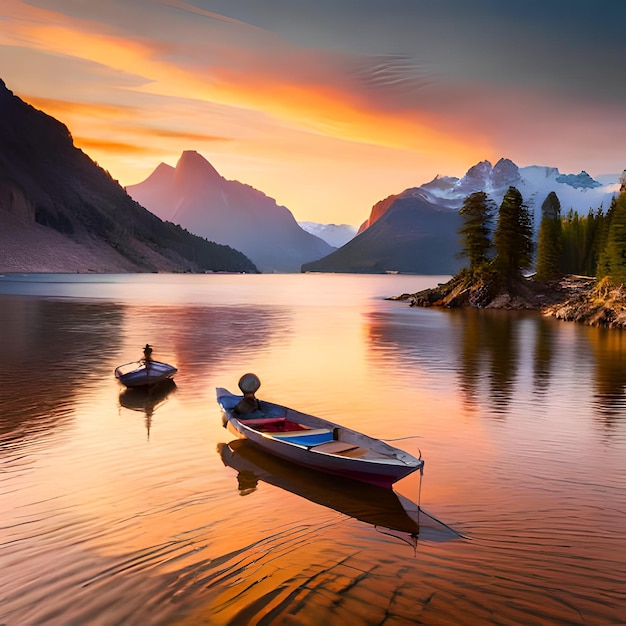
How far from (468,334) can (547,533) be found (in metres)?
55.7

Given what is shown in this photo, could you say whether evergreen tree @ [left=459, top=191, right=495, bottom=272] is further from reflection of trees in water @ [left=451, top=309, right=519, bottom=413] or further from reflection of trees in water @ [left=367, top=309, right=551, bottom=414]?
reflection of trees in water @ [left=451, top=309, right=519, bottom=413]

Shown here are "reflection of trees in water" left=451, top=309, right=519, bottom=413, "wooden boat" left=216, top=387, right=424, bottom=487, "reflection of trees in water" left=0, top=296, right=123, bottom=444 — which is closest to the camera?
"wooden boat" left=216, top=387, right=424, bottom=487

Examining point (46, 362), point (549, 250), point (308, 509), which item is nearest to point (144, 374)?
point (46, 362)

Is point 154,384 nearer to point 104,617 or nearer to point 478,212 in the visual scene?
point 104,617

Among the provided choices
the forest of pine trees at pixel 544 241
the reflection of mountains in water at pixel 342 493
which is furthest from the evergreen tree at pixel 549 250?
the reflection of mountains in water at pixel 342 493

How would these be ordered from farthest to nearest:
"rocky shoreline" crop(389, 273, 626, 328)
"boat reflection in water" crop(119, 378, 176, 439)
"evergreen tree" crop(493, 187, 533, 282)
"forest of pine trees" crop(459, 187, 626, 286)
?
"evergreen tree" crop(493, 187, 533, 282) → "forest of pine trees" crop(459, 187, 626, 286) → "rocky shoreline" crop(389, 273, 626, 328) → "boat reflection in water" crop(119, 378, 176, 439)

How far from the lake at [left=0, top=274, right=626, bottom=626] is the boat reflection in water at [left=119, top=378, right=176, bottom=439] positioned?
0.85 ft

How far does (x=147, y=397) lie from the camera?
3172cm

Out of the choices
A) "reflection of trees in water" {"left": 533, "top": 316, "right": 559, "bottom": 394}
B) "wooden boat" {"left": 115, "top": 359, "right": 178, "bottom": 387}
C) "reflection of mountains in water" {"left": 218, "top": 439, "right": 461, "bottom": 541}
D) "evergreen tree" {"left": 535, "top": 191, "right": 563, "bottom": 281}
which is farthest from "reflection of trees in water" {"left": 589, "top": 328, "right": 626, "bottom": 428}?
"evergreen tree" {"left": 535, "top": 191, "right": 563, "bottom": 281}

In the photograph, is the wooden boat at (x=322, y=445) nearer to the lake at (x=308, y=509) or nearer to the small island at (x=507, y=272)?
the lake at (x=308, y=509)

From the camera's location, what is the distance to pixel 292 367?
143 ft

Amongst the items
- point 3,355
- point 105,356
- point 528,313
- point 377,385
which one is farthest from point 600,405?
point 528,313

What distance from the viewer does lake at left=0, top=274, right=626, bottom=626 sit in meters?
11.7

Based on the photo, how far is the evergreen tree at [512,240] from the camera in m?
118
